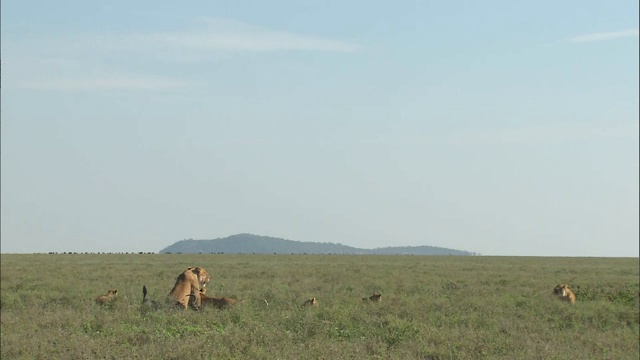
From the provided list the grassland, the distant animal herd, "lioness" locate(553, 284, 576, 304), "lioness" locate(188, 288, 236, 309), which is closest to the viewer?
the grassland

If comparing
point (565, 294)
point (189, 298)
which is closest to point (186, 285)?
point (189, 298)

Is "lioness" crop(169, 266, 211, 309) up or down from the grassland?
up

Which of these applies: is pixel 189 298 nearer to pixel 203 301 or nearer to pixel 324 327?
pixel 203 301

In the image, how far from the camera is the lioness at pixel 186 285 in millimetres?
16528

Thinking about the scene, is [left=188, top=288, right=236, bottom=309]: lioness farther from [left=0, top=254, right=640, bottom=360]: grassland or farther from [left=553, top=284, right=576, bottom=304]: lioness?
[left=553, top=284, right=576, bottom=304]: lioness

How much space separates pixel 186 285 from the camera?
56.4 feet

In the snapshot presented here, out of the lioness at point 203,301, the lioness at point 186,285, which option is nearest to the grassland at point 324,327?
the lioness at point 203,301

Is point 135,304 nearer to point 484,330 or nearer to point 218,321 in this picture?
point 218,321

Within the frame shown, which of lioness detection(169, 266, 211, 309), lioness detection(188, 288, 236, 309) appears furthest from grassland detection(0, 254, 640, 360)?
lioness detection(169, 266, 211, 309)

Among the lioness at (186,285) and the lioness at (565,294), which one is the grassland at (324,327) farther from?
the lioness at (186,285)

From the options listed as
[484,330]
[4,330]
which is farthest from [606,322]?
[4,330]

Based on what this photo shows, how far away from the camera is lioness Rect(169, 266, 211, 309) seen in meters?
16.5

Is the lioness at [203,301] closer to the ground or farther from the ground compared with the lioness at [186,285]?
closer to the ground

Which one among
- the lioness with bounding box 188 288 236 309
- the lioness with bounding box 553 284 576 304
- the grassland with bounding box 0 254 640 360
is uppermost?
the lioness with bounding box 553 284 576 304
